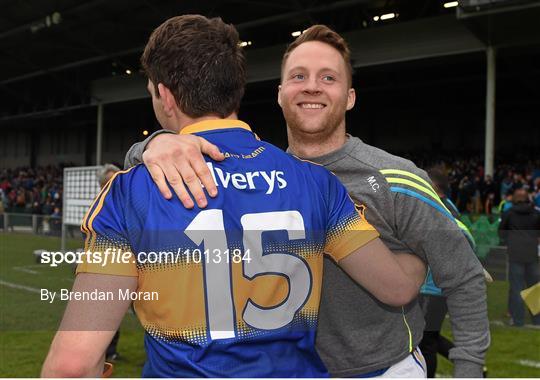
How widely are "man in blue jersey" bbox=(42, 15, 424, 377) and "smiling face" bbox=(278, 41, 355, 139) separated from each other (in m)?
0.53

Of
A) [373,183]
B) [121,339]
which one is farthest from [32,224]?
[373,183]

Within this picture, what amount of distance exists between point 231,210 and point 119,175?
Answer: 11.2 inches

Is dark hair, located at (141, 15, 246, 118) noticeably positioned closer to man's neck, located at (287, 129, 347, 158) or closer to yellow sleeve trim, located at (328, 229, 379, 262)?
yellow sleeve trim, located at (328, 229, 379, 262)

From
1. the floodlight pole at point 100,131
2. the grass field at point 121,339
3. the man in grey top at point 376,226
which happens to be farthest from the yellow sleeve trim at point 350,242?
the floodlight pole at point 100,131

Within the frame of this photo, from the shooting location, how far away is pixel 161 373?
1.33 meters

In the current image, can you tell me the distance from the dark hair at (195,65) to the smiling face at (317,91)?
615 millimetres

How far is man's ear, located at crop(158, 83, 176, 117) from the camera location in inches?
57.3

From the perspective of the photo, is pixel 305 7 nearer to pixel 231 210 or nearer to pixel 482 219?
pixel 482 219

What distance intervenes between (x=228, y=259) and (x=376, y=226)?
0.68 meters

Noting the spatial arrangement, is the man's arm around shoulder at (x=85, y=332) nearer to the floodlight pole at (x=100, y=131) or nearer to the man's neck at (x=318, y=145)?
the man's neck at (x=318, y=145)

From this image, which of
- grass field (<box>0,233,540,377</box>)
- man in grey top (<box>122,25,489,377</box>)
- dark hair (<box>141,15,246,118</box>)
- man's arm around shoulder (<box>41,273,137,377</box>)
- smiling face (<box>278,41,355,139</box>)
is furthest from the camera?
grass field (<box>0,233,540,377</box>)

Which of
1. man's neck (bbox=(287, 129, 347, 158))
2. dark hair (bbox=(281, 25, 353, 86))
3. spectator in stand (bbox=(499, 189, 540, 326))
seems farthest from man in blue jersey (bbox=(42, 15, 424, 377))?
spectator in stand (bbox=(499, 189, 540, 326))

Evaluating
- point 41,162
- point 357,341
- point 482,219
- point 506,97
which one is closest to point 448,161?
point 506,97

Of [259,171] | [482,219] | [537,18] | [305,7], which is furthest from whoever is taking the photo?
[305,7]
